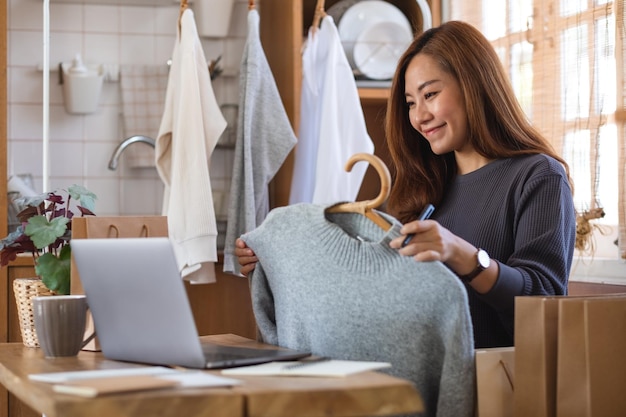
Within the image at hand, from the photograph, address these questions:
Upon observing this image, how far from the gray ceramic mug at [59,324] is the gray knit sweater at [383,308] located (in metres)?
0.37

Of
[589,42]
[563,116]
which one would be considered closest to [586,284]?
[563,116]

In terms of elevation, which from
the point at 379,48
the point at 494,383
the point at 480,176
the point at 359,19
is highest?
the point at 359,19

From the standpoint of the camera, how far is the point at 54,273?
171cm

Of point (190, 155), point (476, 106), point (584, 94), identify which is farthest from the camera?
point (190, 155)

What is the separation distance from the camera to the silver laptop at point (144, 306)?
1228 millimetres

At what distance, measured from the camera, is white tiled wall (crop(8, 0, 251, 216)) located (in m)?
3.42

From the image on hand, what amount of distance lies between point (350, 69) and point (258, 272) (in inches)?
65.8

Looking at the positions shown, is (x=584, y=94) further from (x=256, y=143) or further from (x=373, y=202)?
(x=373, y=202)

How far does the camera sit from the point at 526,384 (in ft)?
4.59

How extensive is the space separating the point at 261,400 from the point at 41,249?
0.88 m

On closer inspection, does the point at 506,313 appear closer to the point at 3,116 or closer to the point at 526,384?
the point at 526,384

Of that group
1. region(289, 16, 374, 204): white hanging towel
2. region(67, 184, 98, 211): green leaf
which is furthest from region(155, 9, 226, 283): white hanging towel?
region(67, 184, 98, 211): green leaf

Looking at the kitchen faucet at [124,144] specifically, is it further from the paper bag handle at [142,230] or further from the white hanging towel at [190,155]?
the paper bag handle at [142,230]

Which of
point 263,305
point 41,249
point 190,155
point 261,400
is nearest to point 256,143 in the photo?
point 190,155
